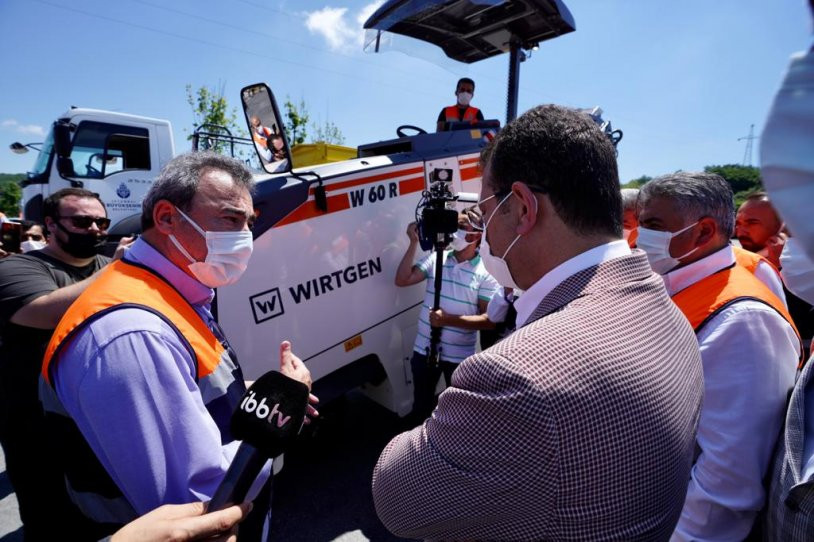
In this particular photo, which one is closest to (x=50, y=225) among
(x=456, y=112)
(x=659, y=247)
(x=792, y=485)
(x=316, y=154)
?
(x=316, y=154)

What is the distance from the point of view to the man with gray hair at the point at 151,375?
1032mm

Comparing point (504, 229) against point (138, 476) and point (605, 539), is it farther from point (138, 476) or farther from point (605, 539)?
point (138, 476)

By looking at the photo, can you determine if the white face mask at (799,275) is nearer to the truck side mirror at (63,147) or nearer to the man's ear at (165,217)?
the man's ear at (165,217)

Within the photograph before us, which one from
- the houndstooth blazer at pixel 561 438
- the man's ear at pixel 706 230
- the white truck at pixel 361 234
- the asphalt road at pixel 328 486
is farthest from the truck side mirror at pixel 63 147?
the man's ear at pixel 706 230

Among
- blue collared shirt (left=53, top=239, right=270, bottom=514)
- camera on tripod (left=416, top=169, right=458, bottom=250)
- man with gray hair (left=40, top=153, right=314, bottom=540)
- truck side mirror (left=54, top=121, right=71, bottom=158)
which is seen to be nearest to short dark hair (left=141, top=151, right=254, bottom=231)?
man with gray hair (left=40, top=153, right=314, bottom=540)

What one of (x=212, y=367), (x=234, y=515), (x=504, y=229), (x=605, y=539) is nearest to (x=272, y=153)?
(x=212, y=367)

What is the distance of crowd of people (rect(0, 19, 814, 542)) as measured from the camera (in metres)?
0.75

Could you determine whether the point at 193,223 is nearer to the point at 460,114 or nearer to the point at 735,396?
the point at 735,396

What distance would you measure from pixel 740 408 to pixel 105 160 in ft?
28.3

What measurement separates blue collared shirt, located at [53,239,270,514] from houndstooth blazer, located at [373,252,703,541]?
1.77ft

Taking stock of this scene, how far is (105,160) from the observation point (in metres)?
7.00

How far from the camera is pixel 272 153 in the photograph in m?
2.64

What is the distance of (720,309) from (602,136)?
3.01 ft

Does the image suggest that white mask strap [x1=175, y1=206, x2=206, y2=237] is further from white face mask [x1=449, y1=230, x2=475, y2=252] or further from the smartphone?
the smartphone
